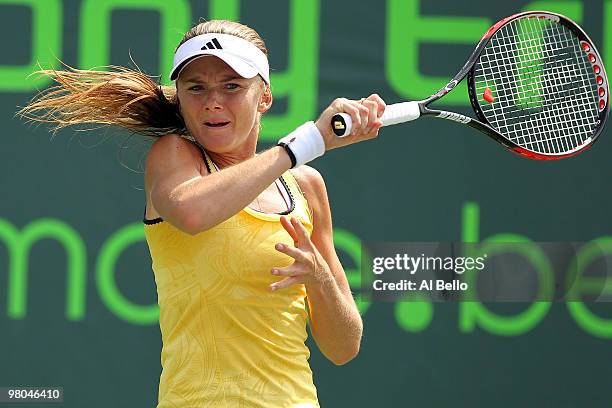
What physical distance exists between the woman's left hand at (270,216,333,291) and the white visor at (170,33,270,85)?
1.04ft

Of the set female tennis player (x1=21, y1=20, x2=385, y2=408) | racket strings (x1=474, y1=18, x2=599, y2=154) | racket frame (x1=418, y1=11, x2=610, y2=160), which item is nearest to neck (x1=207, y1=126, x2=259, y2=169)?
female tennis player (x1=21, y1=20, x2=385, y2=408)

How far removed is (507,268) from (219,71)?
2.15m

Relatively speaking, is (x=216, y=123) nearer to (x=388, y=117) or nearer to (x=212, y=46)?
(x=212, y=46)

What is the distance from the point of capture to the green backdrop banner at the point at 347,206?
13.2 ft

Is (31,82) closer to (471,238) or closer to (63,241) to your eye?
(63,241)

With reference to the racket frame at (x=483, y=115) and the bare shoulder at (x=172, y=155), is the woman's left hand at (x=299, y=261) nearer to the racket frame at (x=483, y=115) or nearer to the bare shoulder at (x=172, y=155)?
the bare shoulder at (x=172, y=155)

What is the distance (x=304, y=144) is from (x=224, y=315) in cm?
36

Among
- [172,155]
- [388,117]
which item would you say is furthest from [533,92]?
[172,155]

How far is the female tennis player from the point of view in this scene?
83.7 inches

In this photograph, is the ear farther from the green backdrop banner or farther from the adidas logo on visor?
the green backdrop banner

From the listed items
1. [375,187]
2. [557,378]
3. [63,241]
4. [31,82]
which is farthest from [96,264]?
[557,378]

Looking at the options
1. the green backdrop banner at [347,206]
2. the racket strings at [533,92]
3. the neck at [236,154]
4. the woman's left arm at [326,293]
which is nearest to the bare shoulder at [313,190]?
the woman's left arm at [326,293]

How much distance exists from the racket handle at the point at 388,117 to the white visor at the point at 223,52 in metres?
0.21

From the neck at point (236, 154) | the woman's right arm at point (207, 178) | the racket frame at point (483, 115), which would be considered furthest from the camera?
the racket frame at point (483, 115)
